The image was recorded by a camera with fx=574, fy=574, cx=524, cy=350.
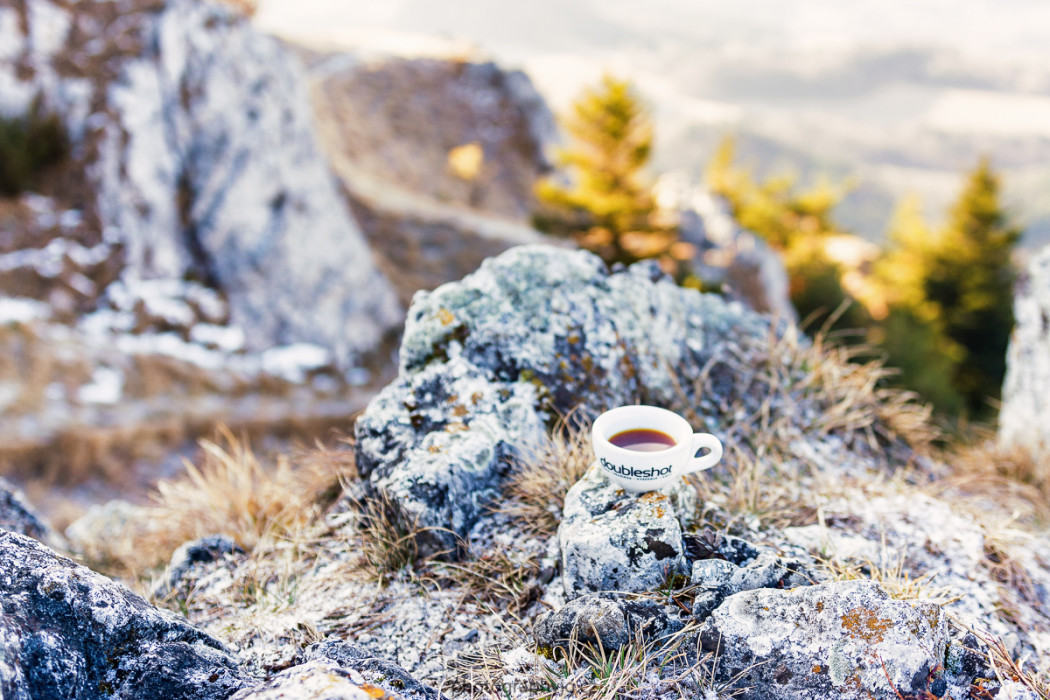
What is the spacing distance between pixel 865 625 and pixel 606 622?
0.85m

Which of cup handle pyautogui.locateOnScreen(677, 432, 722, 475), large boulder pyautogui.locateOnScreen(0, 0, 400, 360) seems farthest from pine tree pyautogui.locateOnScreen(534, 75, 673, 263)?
cup handle pyautogui.locateOnScreen(677, 432, 722, 475)

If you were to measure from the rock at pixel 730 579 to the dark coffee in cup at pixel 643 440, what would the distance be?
0.48 meters

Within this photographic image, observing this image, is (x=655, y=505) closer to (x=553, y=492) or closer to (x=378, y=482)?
(x=553, y=492)

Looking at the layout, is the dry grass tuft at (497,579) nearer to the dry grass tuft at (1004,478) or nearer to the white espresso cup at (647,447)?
the white espresso cup at (647,447)

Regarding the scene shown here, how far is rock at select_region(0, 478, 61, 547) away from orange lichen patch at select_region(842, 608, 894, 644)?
13.0ft

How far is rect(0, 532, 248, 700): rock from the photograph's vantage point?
164cm

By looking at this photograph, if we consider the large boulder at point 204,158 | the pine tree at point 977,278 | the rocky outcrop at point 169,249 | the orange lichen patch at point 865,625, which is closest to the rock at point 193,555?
the orange lichen patch at point 865,625

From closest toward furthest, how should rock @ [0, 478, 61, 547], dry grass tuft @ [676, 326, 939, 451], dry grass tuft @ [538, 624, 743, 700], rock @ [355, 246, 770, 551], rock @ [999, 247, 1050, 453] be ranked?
dry grass tuft @ [538, 624, 743, 700] → rock @ [355, 246, 770, 551] → rock @ [0, 478, 61, 547] → dry grass tuft @ [676, 326, 939, 451] → rock @ [999, 247, 1050, 453]

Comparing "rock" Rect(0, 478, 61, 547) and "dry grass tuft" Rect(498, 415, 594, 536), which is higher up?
"dry grass tuft" Rect(498, 415, 594, 536)

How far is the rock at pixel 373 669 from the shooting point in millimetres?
1817

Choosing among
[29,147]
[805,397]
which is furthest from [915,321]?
[29,147]

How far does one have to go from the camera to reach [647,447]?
2.39 meters

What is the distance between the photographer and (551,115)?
117 ft

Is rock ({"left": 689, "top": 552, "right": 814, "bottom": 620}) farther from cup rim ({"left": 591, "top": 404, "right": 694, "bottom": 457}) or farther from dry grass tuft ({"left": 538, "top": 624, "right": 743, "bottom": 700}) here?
cup rim ({"left": 591, "top": 404, "right": 694, "bottom": 457})
